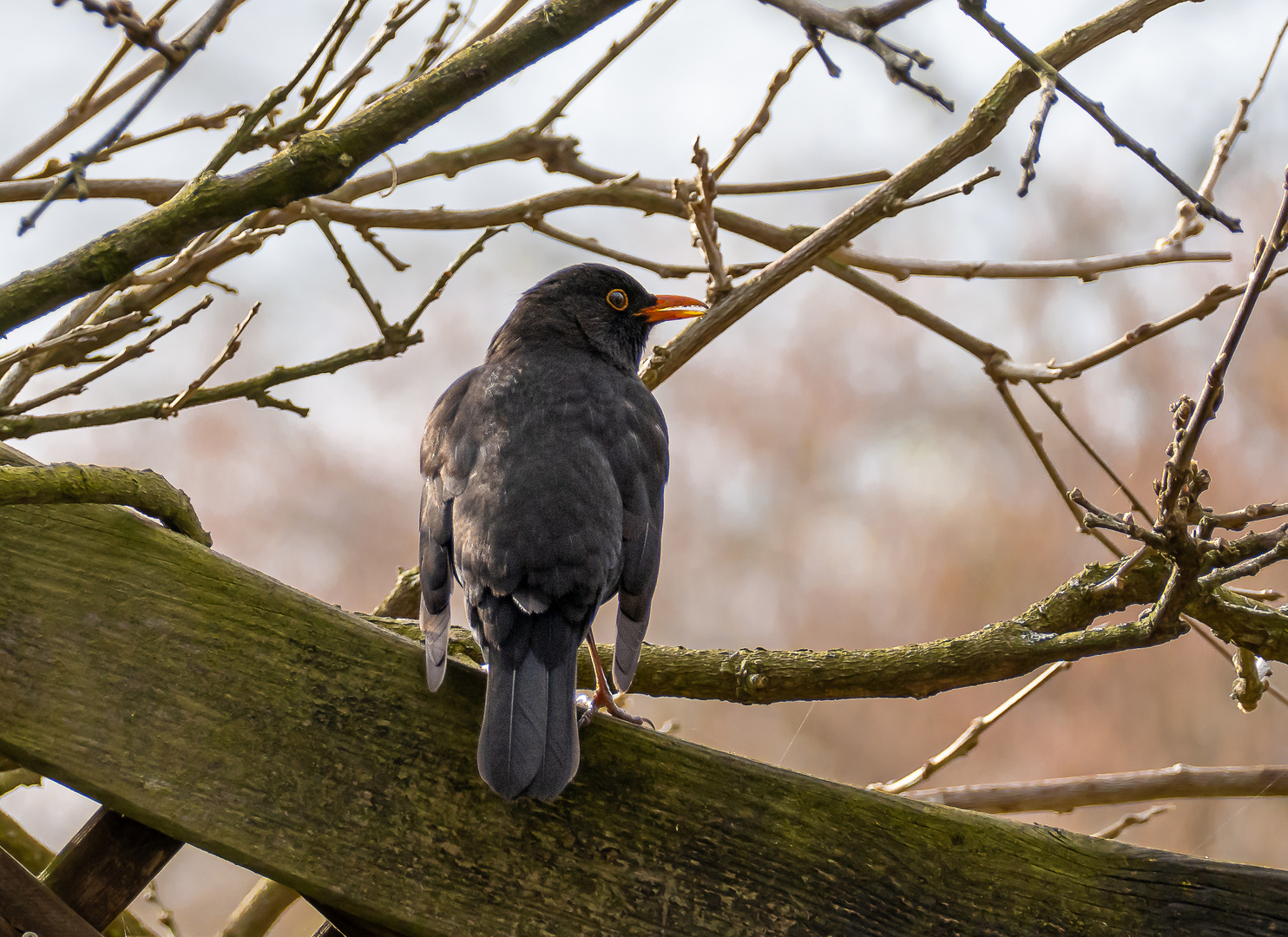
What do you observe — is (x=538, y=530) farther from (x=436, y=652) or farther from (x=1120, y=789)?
(x=1120, y=789)

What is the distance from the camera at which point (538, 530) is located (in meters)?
1.97

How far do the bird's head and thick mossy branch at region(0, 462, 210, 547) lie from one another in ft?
4.20

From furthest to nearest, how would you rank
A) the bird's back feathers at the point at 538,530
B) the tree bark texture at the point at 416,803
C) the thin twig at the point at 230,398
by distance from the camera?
the thin twig at the point at 230,398, the bird's back feathers at the point at 538,530, the tree bark texture at the point at 416,803

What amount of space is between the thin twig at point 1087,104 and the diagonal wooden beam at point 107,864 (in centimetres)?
144

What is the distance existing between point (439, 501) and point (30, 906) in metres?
1.07

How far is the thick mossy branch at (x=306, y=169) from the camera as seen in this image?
1.29 meters

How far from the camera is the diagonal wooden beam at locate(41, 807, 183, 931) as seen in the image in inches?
54.6

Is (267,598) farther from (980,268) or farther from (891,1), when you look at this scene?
(980,268)

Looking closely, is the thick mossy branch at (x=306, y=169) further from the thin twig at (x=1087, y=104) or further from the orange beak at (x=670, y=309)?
the orange beak at (x=670, y=309)

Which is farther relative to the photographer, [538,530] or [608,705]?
[608,705]

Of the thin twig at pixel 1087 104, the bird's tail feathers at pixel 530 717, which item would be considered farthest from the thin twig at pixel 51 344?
the thin twig at pixel 1087 104

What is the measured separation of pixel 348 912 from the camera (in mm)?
1395

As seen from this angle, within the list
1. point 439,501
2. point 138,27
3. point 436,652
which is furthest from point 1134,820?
point 138,27

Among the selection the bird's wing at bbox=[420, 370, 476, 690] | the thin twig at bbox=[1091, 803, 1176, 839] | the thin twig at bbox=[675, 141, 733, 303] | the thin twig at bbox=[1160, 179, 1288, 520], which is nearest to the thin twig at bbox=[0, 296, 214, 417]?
the bird's wing at bbox=[420, 370, 476, 690]
